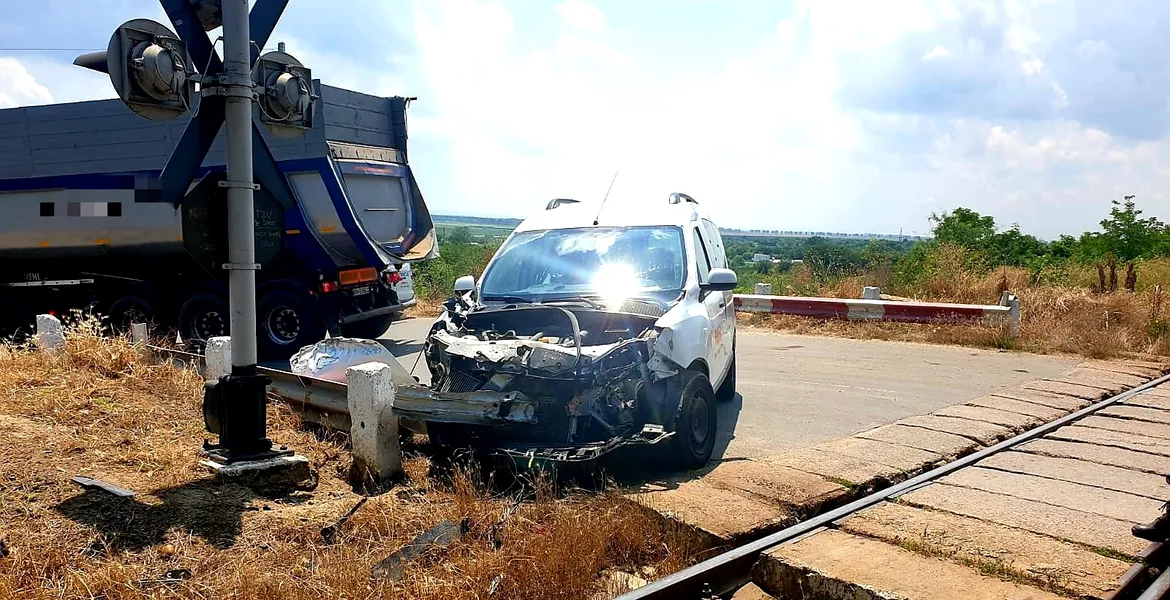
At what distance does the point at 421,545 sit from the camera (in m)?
4.56

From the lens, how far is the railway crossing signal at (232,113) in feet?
16.9

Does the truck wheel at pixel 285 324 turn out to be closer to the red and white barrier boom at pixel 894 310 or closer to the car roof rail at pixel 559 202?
the car roof rail at pixel 559 202

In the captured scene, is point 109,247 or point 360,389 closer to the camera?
point 360,389

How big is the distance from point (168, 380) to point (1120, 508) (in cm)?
708

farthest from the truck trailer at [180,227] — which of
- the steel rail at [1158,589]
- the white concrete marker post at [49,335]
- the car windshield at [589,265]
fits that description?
the steel rail at [1158,589]

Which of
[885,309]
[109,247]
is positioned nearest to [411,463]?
[109,247]

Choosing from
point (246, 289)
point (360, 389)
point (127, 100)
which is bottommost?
point (360, 389)

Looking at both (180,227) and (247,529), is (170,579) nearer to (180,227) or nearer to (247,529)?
(247,529)

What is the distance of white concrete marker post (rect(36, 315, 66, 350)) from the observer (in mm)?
8234

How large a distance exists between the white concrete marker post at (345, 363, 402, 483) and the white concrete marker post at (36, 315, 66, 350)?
13.5 ft

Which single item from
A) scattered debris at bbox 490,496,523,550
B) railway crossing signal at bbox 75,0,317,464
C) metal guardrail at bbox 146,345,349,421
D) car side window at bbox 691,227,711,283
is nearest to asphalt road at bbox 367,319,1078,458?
metal guardrail at bbox 146,345,349,421

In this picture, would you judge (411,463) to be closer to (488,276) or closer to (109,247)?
(488,276)

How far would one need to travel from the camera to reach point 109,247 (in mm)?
12711

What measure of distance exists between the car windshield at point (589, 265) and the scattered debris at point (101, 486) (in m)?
2.98
